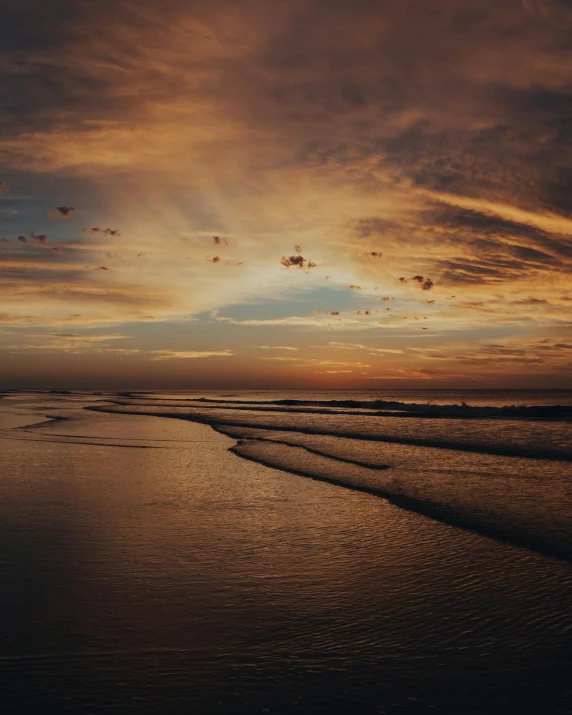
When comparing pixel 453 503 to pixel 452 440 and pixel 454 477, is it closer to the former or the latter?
pixel 454 477

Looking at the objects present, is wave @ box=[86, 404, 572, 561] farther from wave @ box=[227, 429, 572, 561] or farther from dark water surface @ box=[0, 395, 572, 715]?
dark water surface @ box=[0, 395, 572, 715]

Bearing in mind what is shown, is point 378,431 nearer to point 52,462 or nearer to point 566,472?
point 566,472

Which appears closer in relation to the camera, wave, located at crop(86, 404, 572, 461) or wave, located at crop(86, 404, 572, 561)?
wave, located at crop(86, 404, 572, 561)

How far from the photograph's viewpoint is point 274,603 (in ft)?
23.4

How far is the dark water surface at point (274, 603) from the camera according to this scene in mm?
5105

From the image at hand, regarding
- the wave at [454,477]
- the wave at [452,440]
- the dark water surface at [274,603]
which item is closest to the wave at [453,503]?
the wave at [454,477]

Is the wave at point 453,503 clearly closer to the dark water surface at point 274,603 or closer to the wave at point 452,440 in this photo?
the dark water surface at point 274,603

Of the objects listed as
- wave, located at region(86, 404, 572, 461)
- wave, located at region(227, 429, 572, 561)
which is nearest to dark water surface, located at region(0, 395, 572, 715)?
wave, located at region(227, 429, 572, 561)

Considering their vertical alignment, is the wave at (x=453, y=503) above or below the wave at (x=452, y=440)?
below

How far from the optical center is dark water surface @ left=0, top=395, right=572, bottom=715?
16.8 ft

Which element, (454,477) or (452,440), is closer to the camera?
(454,477)

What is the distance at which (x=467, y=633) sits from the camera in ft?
20.7

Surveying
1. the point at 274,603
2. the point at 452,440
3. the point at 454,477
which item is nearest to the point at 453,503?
the point at 454,477

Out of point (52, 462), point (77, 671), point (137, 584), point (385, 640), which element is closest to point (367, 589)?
point (385, 640)
